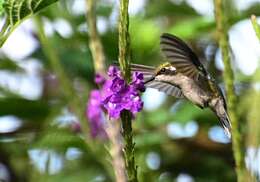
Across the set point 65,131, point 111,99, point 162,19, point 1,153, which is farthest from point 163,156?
point 111,99

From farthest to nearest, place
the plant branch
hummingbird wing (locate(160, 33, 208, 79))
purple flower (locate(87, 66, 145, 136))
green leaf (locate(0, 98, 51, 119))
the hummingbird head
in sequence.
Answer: green leaf (locate(0, 98, 51, 119))
the plant branch
the hummingbird head
hummingbird wing (locate(160, 33, 208, 79))
purple flower (locate(87, 66, 145, 136))

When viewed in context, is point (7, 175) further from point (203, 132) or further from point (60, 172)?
point (203, 132)

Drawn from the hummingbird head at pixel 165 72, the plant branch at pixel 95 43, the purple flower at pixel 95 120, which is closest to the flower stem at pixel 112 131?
the plant branch at pixel 95 43

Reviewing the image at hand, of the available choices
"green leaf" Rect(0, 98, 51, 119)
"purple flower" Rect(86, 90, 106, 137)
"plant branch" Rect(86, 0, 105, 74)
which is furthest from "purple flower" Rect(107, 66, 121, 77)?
"green leaf" Rect(0, 98, 51, 119)

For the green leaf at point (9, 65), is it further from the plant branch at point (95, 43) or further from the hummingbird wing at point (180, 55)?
the hummingbird wing at point (180, 55)

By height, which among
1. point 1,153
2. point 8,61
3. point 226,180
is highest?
point 8,61

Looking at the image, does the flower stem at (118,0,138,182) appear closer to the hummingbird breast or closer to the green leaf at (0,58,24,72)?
the hummingbird breast
